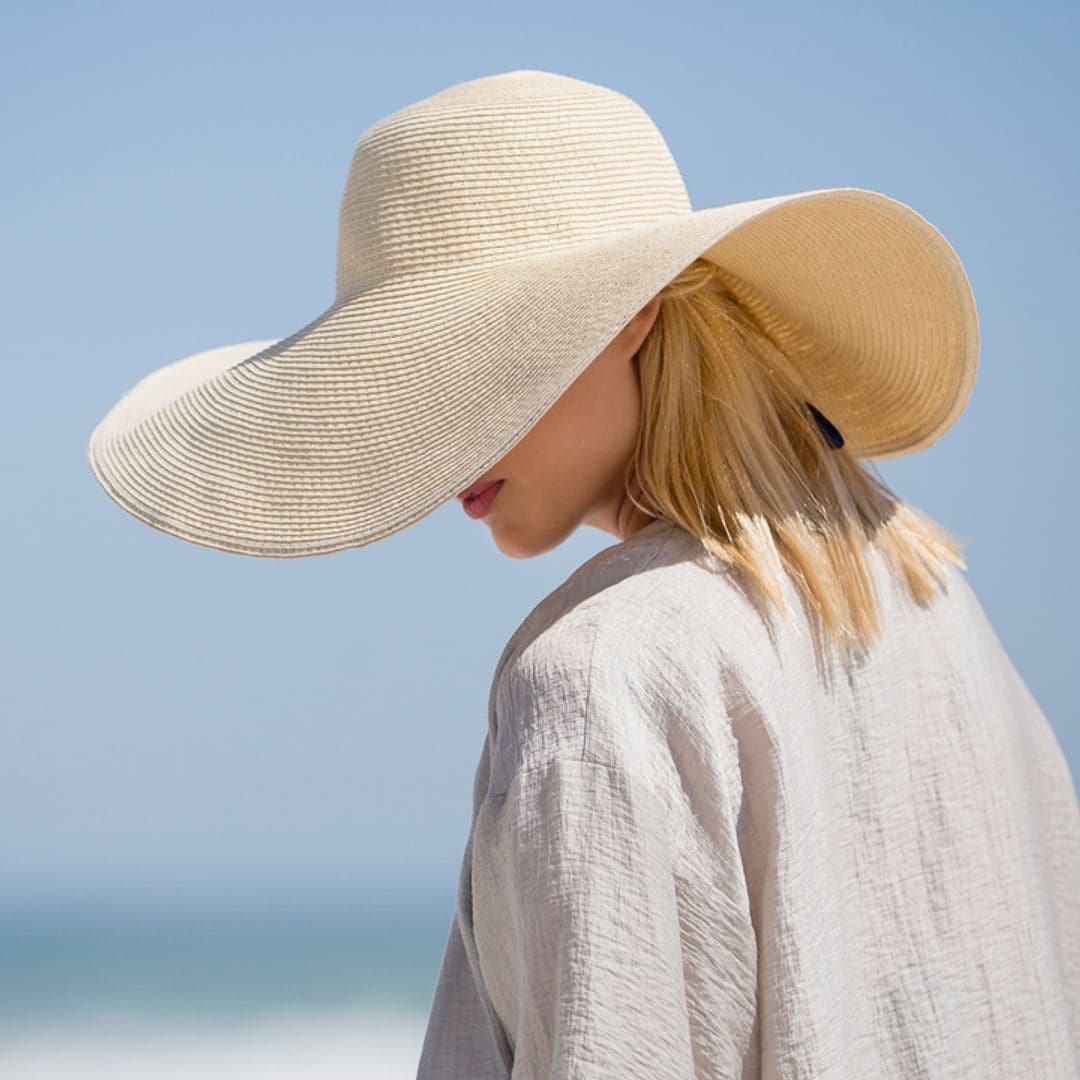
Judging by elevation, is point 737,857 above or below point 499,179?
below

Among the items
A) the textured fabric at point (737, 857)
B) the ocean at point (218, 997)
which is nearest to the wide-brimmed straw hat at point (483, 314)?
the textured fabric at point (737, 857)

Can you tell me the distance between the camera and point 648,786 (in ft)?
2.37

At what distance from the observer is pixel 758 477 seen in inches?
34.3

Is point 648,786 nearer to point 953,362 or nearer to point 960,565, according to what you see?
point 960,565

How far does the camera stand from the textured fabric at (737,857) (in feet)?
2.32

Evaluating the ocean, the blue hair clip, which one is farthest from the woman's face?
the ocean

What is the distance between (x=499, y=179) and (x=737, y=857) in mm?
434

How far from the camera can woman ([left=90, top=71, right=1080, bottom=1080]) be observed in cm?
73

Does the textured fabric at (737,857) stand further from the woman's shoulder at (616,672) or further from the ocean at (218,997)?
the ocean at (218,997)

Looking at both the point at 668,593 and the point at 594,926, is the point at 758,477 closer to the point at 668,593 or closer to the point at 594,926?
the point at 668,593

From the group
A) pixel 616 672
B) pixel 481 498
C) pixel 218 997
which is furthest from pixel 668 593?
pixel 218 997

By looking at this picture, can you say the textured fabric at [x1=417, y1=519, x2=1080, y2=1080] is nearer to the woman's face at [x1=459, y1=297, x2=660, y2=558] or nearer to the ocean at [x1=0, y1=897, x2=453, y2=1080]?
the woman's face at [x1=459, y1=297, x2=660, y2=558]

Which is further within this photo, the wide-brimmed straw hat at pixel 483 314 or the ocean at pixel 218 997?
the ocean at pixel 218 997

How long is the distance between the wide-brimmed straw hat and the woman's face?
0.06 meters
